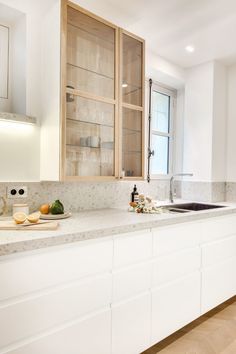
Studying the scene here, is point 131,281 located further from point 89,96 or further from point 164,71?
point 164,71

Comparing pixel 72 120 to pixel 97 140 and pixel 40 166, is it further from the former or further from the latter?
pixel 40 166

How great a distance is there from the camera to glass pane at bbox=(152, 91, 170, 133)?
314cm

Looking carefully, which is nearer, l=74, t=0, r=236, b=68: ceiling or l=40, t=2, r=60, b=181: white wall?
l=40, t=2, r=60, b=181: white wall

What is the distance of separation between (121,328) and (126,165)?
1.15 m

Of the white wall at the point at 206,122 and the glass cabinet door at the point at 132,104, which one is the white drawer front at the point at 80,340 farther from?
the white wall at the point at 206,122

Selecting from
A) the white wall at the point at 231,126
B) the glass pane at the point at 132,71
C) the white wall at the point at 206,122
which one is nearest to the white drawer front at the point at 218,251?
the white wall at the point at 206,122

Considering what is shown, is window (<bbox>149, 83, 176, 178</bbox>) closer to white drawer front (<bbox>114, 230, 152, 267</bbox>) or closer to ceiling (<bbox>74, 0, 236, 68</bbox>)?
ceiling (<bbox>74, 0, 236, 68</bbox>)

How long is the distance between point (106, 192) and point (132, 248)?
81 cm

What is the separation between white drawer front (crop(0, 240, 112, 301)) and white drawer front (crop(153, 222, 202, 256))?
1.33 feet

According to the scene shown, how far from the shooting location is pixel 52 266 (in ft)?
4.29

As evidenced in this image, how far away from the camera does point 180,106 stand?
11.0ft

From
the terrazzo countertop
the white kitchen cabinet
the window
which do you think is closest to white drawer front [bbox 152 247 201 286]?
the white kitchen cabinet

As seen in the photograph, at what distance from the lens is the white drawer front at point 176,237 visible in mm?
1802

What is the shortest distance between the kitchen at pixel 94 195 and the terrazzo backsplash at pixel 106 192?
11 mm
